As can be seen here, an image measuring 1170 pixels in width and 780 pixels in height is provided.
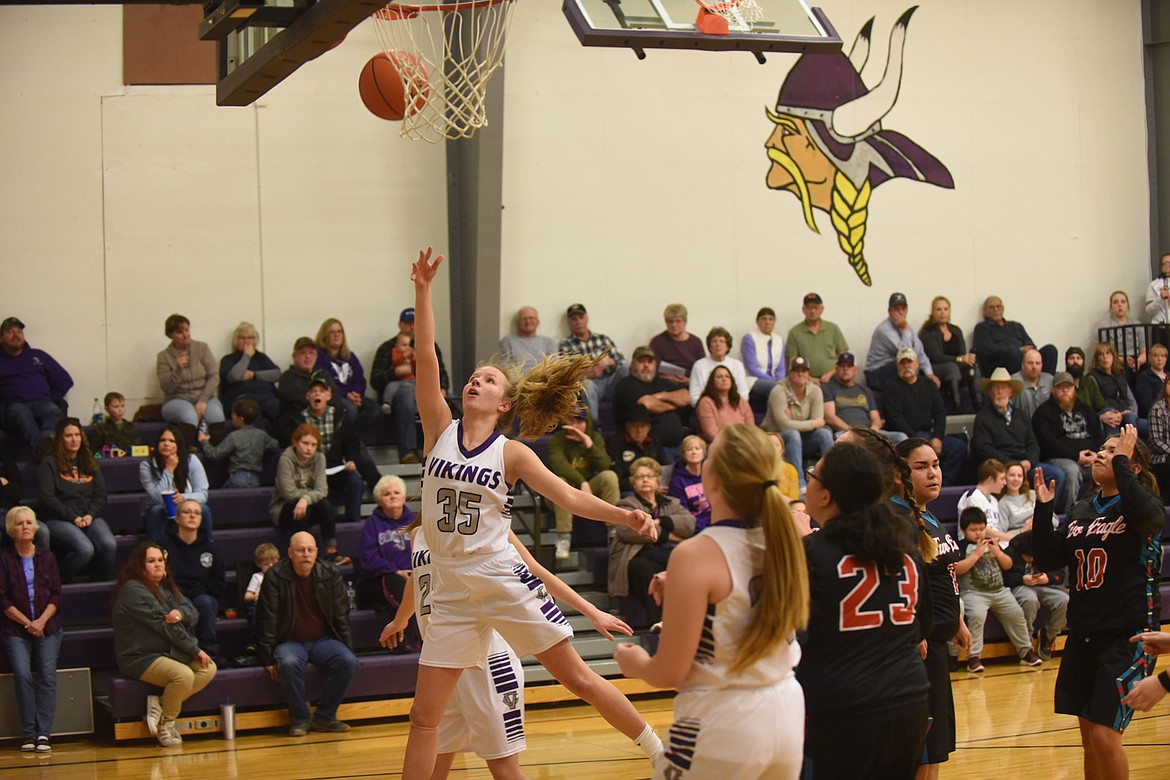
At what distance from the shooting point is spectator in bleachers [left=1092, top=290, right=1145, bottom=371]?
1534 centimetres

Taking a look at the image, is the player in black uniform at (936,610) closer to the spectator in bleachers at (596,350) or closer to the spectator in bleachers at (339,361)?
the spectator in bleachers at (339,361)

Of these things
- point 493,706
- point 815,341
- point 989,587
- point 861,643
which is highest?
point 815,341

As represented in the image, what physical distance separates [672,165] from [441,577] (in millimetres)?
10014

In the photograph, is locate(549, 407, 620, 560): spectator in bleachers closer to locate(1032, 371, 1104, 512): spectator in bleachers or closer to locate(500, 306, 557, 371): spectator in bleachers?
locate(500, 306, 557, 371): spectator in bleachers

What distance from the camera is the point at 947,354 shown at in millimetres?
14945

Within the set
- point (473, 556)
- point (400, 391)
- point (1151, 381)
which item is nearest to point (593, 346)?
point (400, 391)

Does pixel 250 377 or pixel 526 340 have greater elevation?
pixel 526 340

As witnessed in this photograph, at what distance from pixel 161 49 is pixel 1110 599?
10757 millimetres

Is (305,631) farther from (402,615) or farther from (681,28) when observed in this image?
(681,28)

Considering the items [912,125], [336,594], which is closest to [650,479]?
[336,594]

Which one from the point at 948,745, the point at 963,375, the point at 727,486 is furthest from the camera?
the point at 963,375

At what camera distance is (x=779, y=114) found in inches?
594

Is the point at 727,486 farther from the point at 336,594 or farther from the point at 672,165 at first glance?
the point at 672,165

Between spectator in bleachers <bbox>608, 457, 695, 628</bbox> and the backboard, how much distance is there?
11.6ft
